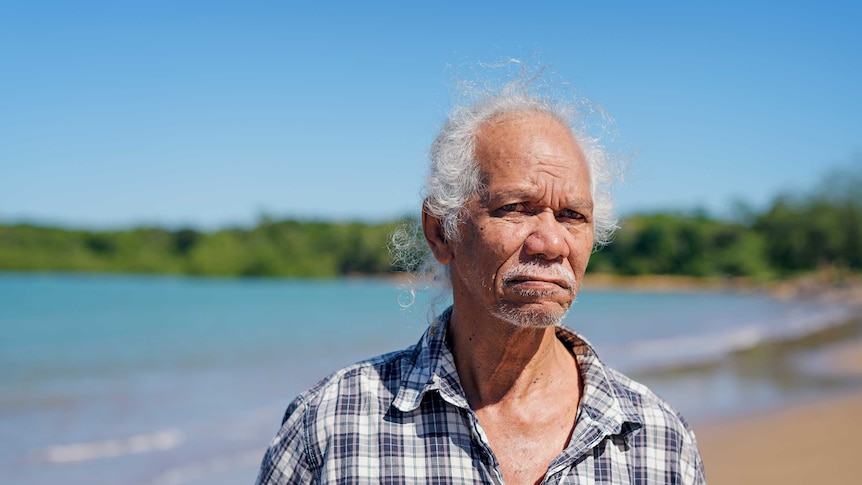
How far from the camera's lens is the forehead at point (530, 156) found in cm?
178

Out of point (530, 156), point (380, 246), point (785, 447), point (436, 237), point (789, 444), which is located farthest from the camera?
point (380, 246)

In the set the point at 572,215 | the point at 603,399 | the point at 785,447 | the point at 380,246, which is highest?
the point at 380,246

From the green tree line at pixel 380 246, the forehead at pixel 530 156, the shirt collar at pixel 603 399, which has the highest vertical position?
the green tree line at pixel 380 246

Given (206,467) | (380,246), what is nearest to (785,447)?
(206,467)

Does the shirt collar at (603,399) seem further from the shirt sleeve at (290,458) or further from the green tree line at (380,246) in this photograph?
the green tree line at (380,246)

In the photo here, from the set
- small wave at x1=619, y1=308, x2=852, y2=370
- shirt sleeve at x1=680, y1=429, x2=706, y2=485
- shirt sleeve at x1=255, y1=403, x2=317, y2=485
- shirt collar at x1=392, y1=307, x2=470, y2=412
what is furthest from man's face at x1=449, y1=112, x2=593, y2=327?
small wave at x1=619, y1=308, x2=852, y2=370

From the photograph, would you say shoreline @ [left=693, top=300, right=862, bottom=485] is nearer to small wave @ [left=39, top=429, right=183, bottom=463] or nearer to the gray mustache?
small wave @ [left=39, top=429, right=183, bottom=463]

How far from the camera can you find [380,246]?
7275 centimetres

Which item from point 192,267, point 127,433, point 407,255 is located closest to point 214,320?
point 127,433

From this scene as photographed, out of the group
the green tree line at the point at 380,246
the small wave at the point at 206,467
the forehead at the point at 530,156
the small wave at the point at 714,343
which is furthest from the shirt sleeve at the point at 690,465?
the green tree line at the point at 380,246

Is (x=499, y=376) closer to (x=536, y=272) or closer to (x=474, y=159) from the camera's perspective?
(x=536, y=272)

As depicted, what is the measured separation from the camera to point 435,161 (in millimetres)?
1960

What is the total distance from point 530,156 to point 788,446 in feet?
23.7

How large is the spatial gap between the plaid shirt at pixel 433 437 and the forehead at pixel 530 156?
46cm
